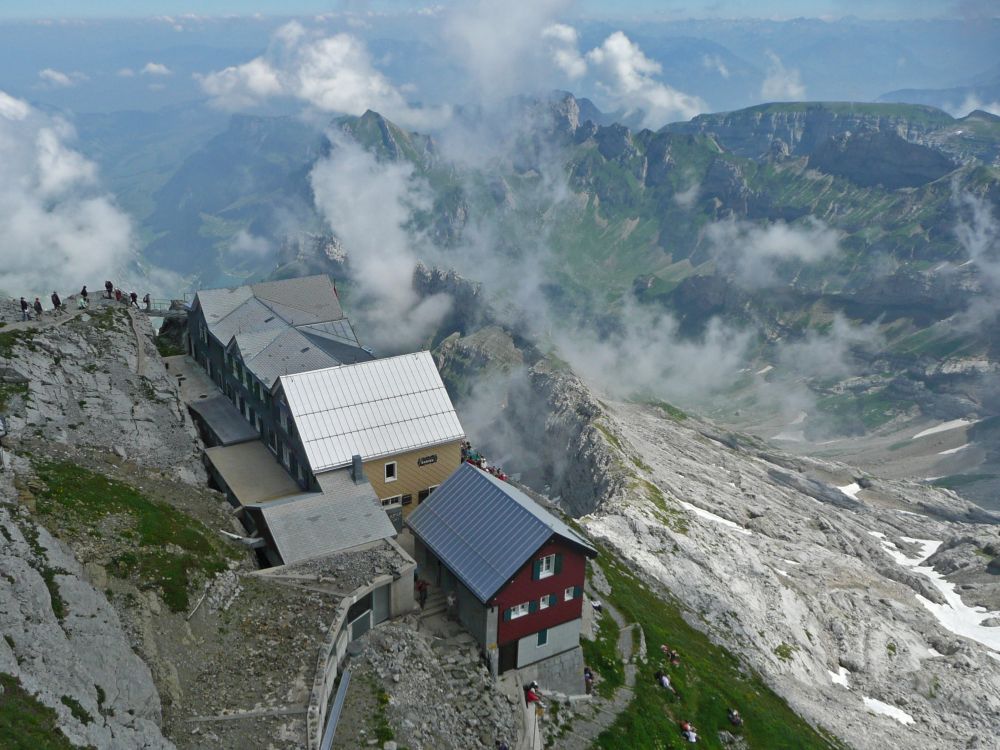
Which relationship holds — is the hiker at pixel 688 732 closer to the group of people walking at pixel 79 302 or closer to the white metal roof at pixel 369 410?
the white metal roof at pixel 369 410

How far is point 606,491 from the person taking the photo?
428ft

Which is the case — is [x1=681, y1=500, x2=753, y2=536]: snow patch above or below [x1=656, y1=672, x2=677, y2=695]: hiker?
above

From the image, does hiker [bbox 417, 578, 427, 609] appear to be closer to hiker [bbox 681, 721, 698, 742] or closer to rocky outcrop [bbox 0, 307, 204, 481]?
rocky outcrop [bbox 0, 307, 204, 481]

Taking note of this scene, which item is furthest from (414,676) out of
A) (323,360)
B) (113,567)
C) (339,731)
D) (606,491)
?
(606,491)

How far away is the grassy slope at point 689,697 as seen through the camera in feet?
157

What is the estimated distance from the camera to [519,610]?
150 feet

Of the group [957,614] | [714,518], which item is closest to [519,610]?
[714,518]

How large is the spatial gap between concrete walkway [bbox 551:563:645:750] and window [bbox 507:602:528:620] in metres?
7.14

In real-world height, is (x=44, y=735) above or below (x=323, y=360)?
below

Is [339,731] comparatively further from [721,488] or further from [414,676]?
[721,488]

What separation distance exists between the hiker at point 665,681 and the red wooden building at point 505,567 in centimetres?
824

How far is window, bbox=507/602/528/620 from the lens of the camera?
45344 millimetres

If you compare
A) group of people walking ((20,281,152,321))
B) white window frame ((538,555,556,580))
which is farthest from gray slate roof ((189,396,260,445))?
white window frame ((538,555,556,580))

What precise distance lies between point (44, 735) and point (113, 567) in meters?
13.7
